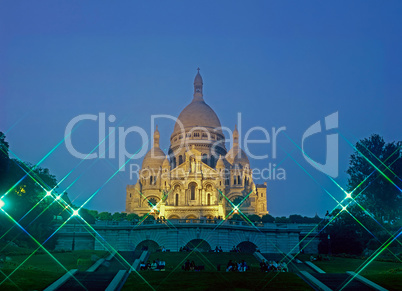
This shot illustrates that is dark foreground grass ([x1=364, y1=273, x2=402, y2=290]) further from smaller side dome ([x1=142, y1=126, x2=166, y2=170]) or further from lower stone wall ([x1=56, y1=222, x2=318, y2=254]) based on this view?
smaller side dome ([x1=142, y1=126, x2=166, y2=170])

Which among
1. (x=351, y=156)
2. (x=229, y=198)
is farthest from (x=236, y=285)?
(x=229, y=198)

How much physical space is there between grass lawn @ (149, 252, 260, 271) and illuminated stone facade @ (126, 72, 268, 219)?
40.5 metres

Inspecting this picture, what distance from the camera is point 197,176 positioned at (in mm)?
86688

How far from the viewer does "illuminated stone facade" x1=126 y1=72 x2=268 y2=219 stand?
85500 millimetres

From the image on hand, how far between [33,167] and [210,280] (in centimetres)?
3588

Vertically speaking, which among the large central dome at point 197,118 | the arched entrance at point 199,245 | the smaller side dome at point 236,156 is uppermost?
the large central dome at point 197,118

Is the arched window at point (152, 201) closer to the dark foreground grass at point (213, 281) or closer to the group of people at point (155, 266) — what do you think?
the group of people at point (155, 266)

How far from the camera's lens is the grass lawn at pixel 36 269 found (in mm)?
22852

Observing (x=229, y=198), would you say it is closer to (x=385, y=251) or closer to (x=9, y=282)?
(x=385, y=251)

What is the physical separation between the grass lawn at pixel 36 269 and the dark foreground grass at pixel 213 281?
158 inches

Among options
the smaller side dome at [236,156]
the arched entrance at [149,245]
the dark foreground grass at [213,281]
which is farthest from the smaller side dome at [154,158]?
the dark foreground grass at [213,281]

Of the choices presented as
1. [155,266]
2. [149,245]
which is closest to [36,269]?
[155,266]

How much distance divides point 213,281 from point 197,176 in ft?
204

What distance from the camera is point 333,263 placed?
1415 inches
